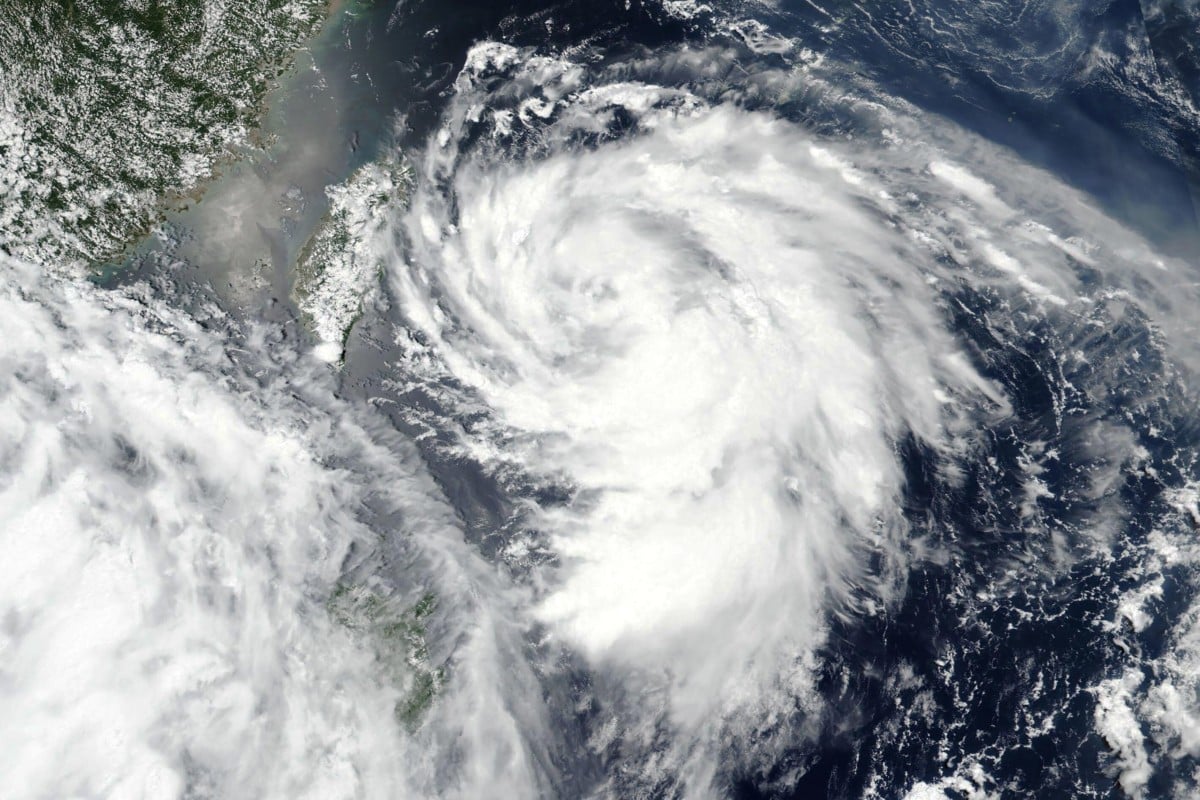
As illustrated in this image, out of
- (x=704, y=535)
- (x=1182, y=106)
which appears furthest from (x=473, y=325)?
(x=1182, y=106)

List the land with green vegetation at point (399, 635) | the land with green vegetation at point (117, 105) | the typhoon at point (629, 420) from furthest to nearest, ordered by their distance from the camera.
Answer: the land with green vegetation at point (117, 105)
the land with green vegetation at point (399, 635)
the typhoon at point (629, 420)

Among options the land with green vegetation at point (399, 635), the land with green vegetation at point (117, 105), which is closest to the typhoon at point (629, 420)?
the land with green vegetation at point (399, 635)

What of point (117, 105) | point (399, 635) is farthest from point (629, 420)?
point (117, 105)

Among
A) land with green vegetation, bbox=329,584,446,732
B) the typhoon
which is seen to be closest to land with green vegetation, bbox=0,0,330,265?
the typhoon

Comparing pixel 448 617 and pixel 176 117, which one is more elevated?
pixel 176 117

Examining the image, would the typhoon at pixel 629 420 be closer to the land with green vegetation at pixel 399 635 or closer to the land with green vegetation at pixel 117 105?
the land with green vegetation at pixel 399 635

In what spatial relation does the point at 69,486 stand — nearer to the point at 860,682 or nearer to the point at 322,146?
the point at 322,146
